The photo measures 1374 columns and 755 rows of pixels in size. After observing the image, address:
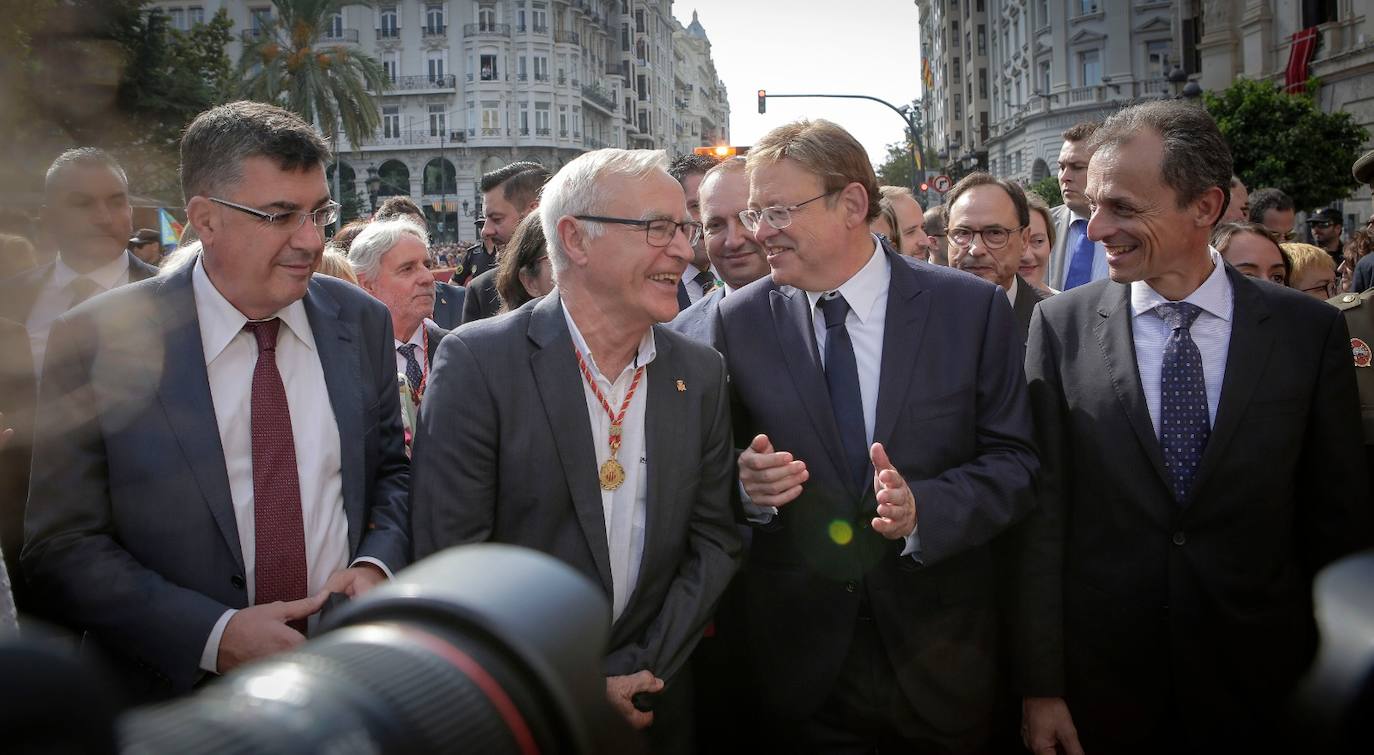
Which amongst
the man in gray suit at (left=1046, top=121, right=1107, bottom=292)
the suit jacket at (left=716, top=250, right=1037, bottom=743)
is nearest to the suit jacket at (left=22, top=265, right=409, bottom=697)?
the suit jacket at (left=716, top=250, right=1037, bottom=743)

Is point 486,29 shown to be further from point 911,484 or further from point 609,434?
point 911,484

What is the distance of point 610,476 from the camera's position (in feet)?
9.45

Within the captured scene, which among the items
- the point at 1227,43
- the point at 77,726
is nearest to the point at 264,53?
the point at 1227,43

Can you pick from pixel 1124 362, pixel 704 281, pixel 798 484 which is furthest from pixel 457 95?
pixel 798 484

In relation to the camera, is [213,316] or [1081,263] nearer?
[213,316]

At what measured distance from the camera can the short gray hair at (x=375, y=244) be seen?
5.10m

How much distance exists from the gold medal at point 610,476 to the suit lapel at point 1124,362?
1485 millimetres

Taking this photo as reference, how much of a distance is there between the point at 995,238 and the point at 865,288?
6.78 ft

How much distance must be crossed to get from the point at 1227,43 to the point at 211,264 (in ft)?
122

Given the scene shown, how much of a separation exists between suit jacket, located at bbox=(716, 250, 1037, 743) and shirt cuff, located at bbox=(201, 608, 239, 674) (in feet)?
5.02

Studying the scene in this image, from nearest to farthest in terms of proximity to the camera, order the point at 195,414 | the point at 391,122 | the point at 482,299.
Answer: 1. the point at 195,414
2. the point at 482,299
3. the point at 391,122

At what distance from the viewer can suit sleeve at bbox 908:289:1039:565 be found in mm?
2832

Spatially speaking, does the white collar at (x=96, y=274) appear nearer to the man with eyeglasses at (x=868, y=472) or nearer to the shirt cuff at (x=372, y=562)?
the shirt cuff at (x=372, y=562)

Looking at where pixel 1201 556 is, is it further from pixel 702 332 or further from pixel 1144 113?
pixel 702 332
